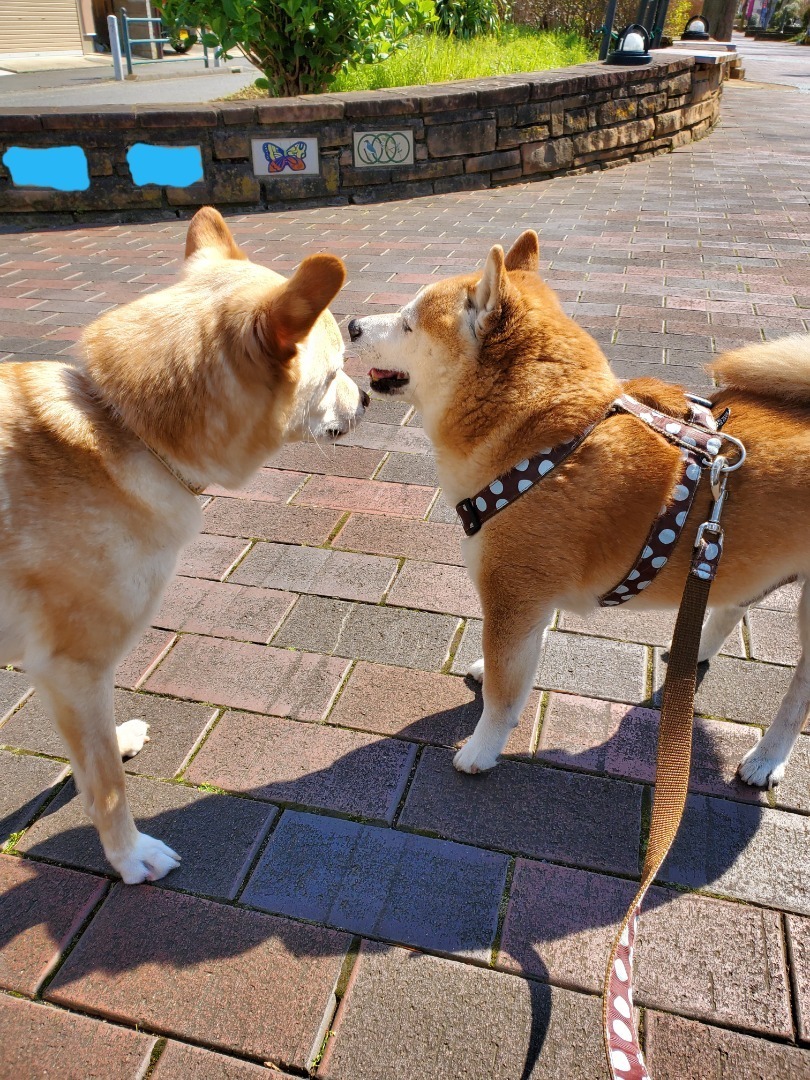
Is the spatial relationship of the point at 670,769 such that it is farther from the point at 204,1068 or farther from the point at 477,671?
the point at 204,1068

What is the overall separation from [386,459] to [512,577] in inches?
82.7

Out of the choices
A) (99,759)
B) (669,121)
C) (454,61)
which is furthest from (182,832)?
(669,121)

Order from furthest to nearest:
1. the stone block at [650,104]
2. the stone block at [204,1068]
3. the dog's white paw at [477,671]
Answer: the stone block at [650,104] < the dog's white paw at [477,671] < the stone block at [204,1068]

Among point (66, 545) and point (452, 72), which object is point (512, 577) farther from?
point (452, 72)

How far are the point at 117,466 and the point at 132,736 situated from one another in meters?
1.03

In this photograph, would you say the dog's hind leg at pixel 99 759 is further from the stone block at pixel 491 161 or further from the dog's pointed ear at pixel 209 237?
the stone block at pixel 491 161

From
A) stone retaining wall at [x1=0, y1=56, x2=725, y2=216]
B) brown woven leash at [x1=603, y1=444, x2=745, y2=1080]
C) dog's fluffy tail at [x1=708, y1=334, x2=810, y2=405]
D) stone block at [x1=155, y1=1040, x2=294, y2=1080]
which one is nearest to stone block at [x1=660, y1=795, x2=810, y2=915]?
brown woven leash at [x1=603, y1=444, x2=745, y2=1080]

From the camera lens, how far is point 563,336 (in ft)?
8.24

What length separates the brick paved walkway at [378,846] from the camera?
187 centimetres

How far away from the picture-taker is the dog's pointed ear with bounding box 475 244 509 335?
2.40 metres

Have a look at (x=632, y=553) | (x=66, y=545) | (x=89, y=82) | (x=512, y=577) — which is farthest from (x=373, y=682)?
(x=89, y=82)

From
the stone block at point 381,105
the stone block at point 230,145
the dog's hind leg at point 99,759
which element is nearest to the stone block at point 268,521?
the dog's hind leg at point 99,759

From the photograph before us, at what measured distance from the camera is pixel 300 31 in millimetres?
9758

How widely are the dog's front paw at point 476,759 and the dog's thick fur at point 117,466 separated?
37.5 inches
